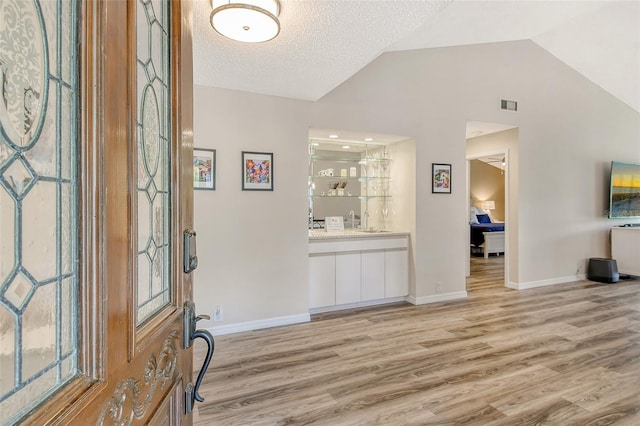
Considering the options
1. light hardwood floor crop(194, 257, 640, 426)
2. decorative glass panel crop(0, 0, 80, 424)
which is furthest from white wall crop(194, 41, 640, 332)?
decorative glass panel crop(0, 0, 80, 424)

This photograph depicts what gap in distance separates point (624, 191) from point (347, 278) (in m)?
5.77

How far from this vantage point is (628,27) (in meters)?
4.44

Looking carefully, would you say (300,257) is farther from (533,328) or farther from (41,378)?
(41,378)

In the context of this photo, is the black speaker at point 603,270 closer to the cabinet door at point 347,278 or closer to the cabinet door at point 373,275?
the cabinet door at point 373,275

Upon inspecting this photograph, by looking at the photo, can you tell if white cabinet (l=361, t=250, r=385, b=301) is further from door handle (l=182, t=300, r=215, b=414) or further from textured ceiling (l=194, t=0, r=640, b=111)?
door handle (l=182, t=300, r=215, b=414)

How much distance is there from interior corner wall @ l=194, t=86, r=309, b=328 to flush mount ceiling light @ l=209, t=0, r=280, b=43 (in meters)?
1.37

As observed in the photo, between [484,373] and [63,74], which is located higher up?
[63,74]

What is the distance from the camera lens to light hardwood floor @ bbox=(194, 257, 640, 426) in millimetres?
2010

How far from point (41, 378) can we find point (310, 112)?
3586 mm

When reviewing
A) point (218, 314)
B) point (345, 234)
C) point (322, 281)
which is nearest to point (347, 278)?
point (322, 281)

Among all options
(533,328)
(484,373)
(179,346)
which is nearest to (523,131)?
(533,328)

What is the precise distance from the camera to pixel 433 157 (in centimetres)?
432

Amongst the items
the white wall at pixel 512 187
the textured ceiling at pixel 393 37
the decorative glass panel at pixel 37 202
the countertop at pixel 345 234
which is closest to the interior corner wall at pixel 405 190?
the countertop at pixel 345 234

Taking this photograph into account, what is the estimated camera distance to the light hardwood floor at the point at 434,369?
2.01 metres
